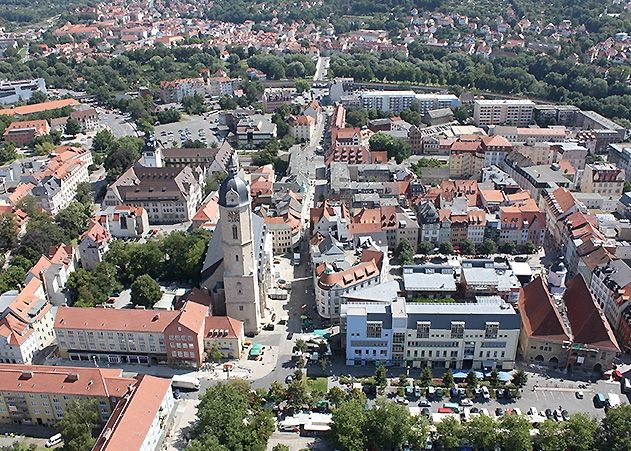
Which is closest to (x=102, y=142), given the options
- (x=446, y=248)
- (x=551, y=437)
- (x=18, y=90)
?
(x=18, y=90)

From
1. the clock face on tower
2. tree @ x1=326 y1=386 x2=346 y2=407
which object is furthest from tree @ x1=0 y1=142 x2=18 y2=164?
tree @ x1=326 y1=386 x2=346 y2=407

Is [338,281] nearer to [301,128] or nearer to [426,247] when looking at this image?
[426,247]

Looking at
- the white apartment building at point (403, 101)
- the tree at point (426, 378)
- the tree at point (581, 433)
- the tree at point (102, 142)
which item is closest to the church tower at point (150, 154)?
the tree at point (102, 142)

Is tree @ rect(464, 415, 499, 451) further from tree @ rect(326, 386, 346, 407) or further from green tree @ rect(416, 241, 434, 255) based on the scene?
green tree @ rect(416, 241, 434, 255)

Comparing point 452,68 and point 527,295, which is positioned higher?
point 452,68

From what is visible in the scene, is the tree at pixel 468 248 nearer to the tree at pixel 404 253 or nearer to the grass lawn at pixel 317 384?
the tree at pixel 404 253

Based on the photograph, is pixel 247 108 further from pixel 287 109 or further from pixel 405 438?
pixel 405 438

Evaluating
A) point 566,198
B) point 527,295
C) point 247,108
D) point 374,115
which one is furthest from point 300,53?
point 527,295
